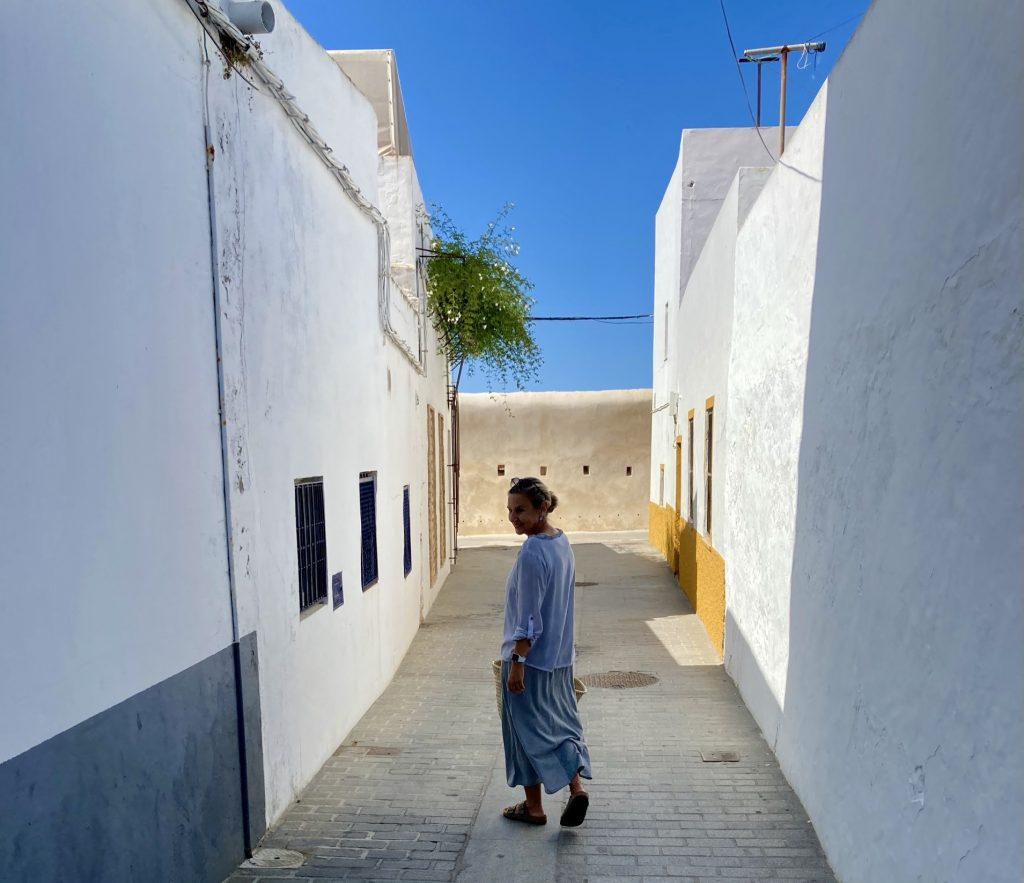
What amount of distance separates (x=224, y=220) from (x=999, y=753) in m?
3.63

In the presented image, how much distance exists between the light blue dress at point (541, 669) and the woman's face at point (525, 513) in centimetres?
6

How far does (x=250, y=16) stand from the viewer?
12.1 ft

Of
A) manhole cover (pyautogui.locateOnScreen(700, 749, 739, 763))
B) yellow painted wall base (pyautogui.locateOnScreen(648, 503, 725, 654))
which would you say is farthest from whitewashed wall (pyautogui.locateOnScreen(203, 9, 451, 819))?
yellow painted wall base (pyautogui.locateOnScreen(648, 503, 725, 654))

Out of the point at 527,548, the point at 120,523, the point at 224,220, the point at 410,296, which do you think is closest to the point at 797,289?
the point at 527,548

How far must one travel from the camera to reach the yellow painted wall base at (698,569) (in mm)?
7652

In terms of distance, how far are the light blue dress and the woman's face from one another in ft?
0.21

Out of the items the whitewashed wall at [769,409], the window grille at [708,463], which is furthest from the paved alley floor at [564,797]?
the window grille at [708,463]

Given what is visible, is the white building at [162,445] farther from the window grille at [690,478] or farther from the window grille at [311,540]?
the window grille at [690,478]

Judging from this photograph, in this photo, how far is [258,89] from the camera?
3.98 meters

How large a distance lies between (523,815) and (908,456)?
2.71 metres

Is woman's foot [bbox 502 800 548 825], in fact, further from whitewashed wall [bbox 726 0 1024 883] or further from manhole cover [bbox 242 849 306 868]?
whitewashed wall [bbox 726 0 1024 883]

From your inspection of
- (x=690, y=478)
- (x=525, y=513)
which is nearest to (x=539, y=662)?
(x=525, y=513)

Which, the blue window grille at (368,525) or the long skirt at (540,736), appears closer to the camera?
the long skirt at (540,736)

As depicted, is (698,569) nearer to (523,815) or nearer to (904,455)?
(523,815)
